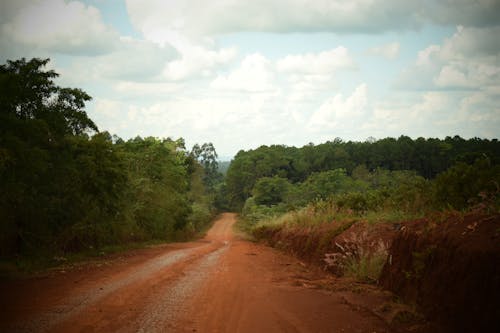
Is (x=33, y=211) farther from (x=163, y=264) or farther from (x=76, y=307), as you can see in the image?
(x=76, y=307)

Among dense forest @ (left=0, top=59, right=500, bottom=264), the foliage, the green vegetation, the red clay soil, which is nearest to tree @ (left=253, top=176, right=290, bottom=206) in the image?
the green vegetation

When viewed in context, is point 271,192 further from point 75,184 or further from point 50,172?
point 50,172

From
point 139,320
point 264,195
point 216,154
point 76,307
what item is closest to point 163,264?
point 76,307

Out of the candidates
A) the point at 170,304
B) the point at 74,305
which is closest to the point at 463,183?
the point at 170,304

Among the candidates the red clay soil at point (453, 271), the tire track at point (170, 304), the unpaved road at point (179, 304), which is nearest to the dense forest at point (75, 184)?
the red clay soil at point (453, 271)

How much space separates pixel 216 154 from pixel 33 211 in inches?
4612

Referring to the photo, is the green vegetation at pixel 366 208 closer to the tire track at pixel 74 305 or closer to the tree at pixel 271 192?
the tire track at pixel 74 305

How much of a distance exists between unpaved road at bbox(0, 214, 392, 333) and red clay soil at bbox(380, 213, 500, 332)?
83 cm

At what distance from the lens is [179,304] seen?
300 inches

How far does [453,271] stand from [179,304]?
15.5 feet

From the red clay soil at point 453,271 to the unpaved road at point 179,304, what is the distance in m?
0.83

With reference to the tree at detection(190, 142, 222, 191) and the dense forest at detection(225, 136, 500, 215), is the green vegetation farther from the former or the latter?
the tree at detection(190, 142, 222, 191)

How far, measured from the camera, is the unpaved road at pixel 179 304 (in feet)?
20.6

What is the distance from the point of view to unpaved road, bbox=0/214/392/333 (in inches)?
248
